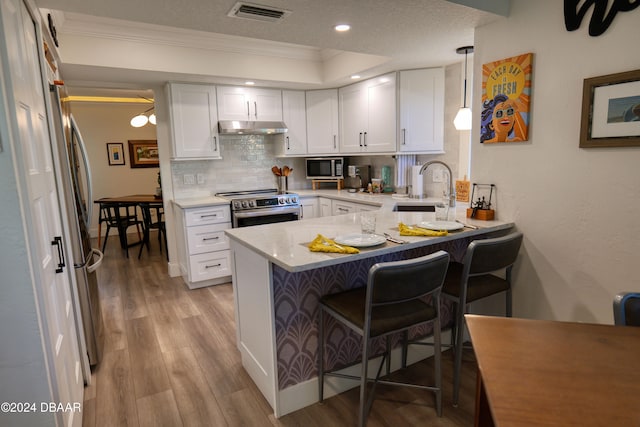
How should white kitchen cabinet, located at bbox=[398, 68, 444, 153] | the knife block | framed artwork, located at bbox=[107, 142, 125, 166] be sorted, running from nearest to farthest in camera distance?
1. the knife block
2. white kitchen cabinet, located at bbox=[398, 68, 444, 153]
3. framed artwork, located at bbox=[107, 142, 125, 166]

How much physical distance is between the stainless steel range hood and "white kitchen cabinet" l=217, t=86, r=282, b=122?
120mm

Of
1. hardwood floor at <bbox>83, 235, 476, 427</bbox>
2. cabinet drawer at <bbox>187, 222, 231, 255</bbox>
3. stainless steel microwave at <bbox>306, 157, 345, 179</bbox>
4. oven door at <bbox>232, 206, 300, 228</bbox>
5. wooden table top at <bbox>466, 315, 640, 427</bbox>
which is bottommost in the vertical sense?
hardwood floor at <bbox>83, 235, 476, 427</bbox>

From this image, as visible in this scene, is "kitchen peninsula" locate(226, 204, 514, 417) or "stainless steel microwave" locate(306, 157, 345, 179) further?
"stainless steel microwave" locate(306, 157, 345, 179)

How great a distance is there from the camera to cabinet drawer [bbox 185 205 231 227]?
3861 millimetres

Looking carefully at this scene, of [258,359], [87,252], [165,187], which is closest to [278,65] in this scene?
[165,187]

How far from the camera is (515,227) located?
2436 mm

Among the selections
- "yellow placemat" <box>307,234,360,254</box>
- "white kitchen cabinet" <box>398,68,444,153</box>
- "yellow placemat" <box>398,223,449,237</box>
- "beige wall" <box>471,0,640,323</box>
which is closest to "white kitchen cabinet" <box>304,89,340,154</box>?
"white kitchen cabinet" <box>398,68,444,153</box>

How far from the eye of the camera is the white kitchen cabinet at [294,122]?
452 centimetres

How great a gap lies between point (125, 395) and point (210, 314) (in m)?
1.15

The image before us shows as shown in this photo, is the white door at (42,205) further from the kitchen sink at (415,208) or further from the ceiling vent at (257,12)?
the kitchen sink at (415,208)

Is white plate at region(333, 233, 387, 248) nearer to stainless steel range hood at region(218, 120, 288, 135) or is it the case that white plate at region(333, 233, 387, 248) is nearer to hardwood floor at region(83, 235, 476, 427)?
hardwood floor at region(83, 235, 476, 427)

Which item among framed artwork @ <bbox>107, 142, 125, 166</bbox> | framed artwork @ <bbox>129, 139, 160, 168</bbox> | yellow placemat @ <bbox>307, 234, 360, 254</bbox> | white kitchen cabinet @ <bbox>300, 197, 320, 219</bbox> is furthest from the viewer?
framed artwork @ <bbox>129, 139, 160, 168</bbox>

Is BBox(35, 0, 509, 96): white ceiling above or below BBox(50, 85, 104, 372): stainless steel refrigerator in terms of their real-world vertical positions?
above

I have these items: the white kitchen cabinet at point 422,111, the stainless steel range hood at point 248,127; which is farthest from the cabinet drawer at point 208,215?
the white kitchen cabinet at point 422,111
